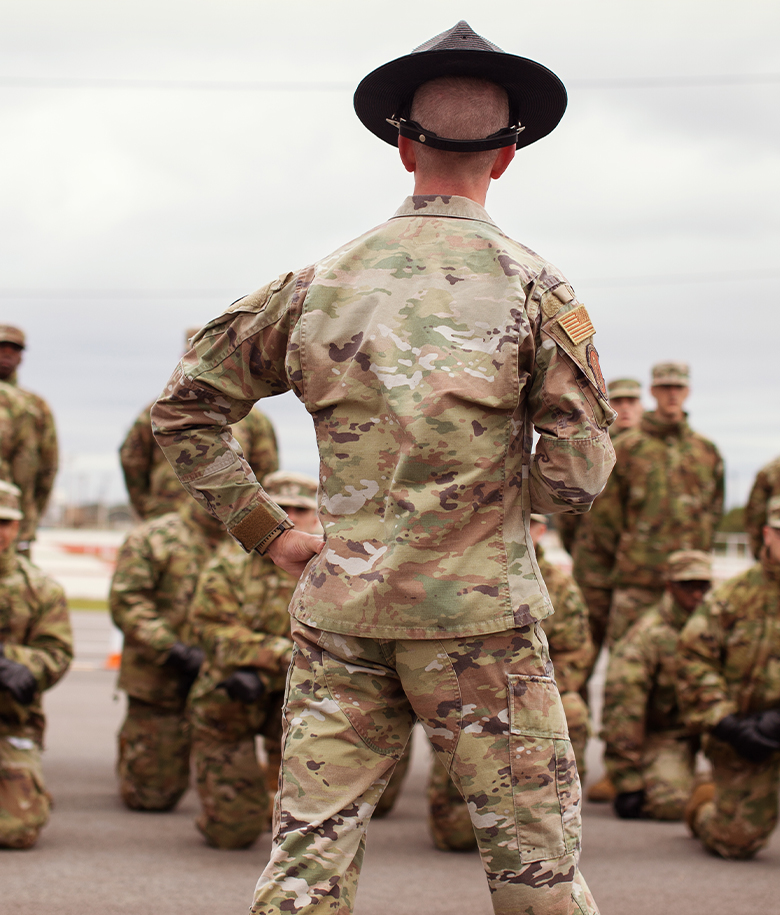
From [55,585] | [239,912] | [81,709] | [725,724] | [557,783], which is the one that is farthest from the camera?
[81,709]

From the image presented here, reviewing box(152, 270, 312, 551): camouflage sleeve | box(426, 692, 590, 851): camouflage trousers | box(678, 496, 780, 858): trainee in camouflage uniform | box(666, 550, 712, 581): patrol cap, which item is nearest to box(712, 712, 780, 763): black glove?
box(678, 496, 780, 858): trainee in camouflage uniform

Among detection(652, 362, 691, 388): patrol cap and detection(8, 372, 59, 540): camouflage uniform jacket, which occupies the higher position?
detection(652, 362, 691, 388): patrol cap

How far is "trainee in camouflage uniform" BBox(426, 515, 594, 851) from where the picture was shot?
5172mm

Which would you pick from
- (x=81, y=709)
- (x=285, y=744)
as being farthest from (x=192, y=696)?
(x=81, y=709)

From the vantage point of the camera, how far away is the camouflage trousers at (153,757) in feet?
19.2

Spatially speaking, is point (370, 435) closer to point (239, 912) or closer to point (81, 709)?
point (239, 912)

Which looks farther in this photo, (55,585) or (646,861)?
(55,585)

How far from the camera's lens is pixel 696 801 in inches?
217

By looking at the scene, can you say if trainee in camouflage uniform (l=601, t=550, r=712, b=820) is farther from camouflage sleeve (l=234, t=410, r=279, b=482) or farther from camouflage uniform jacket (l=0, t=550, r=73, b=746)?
camouflage uniform jacket (l=0, t=550, r=73, b=746)

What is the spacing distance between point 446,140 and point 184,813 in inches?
173

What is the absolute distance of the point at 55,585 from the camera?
5547 mm

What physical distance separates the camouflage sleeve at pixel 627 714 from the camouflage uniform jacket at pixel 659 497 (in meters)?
1.04

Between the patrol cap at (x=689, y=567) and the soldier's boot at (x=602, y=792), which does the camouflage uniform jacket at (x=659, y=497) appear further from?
the soldier's boot at (x=602, y=792)

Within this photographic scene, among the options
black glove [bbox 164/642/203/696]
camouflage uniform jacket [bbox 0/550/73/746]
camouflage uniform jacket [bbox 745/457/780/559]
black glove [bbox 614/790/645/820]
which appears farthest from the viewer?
camouflage uniform jacket [bbox 745/457/780/559]
